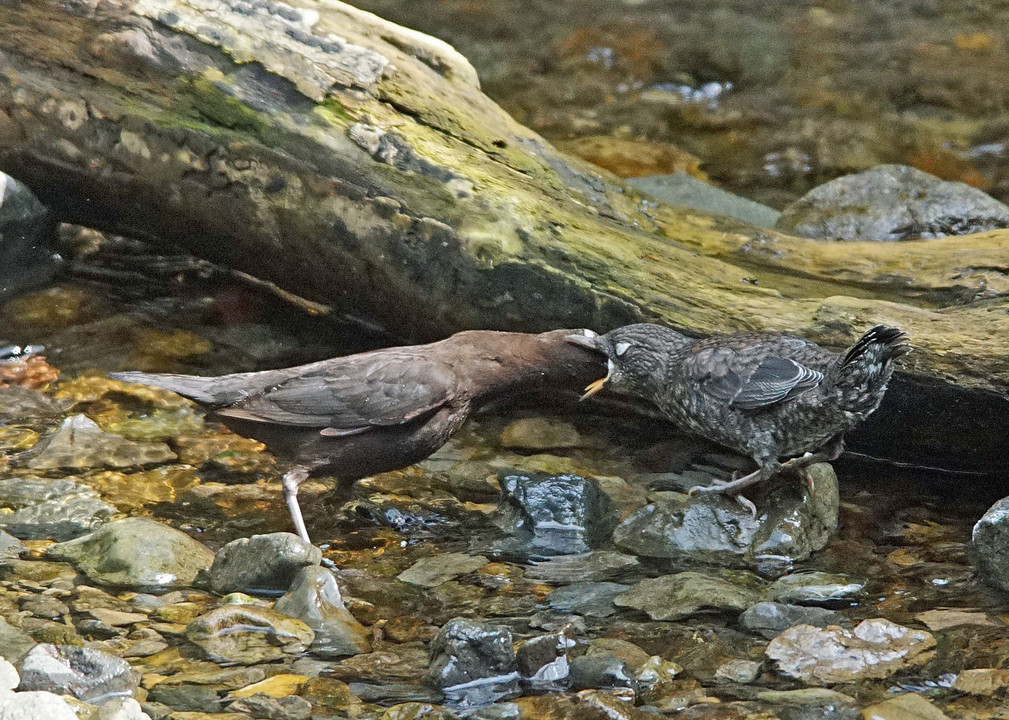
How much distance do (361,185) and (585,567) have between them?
2.56m

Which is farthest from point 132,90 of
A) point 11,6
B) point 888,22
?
point 888,22

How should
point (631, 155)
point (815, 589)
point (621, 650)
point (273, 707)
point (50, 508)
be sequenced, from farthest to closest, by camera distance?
point (631, 155), point (50, 508), point (815, 589), point (621, 650), point (273, 707)

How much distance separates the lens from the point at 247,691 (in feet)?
12.4

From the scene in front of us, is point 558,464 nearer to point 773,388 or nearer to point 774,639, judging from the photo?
point 773,388

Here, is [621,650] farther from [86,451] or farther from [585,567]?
[86,451]

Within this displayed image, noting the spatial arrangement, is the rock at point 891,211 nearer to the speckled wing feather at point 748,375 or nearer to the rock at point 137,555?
the speckled wing feather at point 748,375

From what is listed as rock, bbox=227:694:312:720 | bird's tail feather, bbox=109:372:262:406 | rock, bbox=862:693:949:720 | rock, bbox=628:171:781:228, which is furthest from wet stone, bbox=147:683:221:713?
rock, bbox=628:171:781:228

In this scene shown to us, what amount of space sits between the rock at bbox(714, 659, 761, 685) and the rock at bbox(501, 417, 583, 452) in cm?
230

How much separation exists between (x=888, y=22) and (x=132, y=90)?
9462 mm

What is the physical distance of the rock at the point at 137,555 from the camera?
4516 millimetres

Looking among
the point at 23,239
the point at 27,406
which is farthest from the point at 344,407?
the point at 23,239

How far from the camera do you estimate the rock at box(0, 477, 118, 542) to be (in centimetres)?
487

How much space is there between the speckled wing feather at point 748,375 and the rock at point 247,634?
2.28 meters

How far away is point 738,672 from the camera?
393 cm
